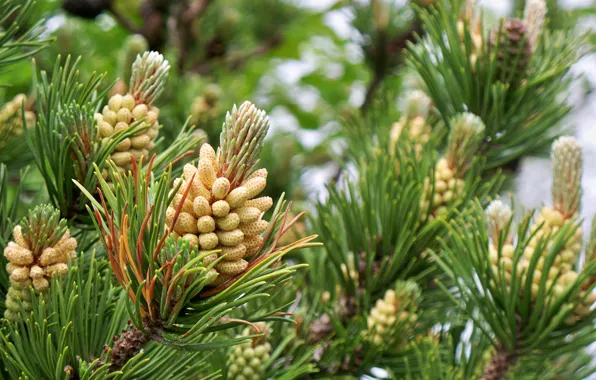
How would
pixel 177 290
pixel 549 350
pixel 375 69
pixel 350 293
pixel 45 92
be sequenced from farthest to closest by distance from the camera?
pixel 375 69 < pixel 350 293 < pixel 549 350 < pixel 45 92 < pixel 177 290

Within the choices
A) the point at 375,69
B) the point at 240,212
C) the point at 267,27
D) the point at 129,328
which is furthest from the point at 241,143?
the point at 267,27

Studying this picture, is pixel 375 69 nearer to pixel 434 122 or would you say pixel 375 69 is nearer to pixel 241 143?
pixel 434 122

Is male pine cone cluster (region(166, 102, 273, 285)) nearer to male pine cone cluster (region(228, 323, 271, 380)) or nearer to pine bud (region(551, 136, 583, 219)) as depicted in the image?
male pine cone cluster (region(228, 323, 271, 380))

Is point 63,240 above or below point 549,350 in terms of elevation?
above

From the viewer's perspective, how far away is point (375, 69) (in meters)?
1.43

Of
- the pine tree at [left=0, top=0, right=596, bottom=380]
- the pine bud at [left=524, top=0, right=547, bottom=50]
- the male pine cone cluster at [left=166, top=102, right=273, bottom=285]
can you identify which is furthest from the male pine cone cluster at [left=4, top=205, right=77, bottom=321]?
the pine bud at [left=524, top=0, right=547, bottom=50]

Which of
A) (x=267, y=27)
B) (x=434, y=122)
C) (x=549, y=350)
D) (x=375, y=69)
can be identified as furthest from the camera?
(x=267, y=27)

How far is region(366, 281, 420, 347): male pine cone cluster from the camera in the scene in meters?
0.76

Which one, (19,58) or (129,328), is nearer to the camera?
(129,328)

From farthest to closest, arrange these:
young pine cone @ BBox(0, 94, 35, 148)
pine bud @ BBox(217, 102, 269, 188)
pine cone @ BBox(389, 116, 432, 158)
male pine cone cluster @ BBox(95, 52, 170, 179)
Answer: pine cone @ BBox(389, 116, 432, 158), young pine cone @ BBox(0, 94, 35, 148), male pine cone cluster @ BBox(95, 52, 170, 179), pine bud @ BBox(217, 102, 269, 188)

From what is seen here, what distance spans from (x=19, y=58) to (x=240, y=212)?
335mm

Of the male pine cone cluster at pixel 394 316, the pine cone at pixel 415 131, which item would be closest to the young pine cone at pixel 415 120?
the pine cone at pixel 415 131

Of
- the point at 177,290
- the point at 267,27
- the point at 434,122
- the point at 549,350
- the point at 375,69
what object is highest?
the point at 267,27

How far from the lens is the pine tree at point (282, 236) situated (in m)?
0.44
